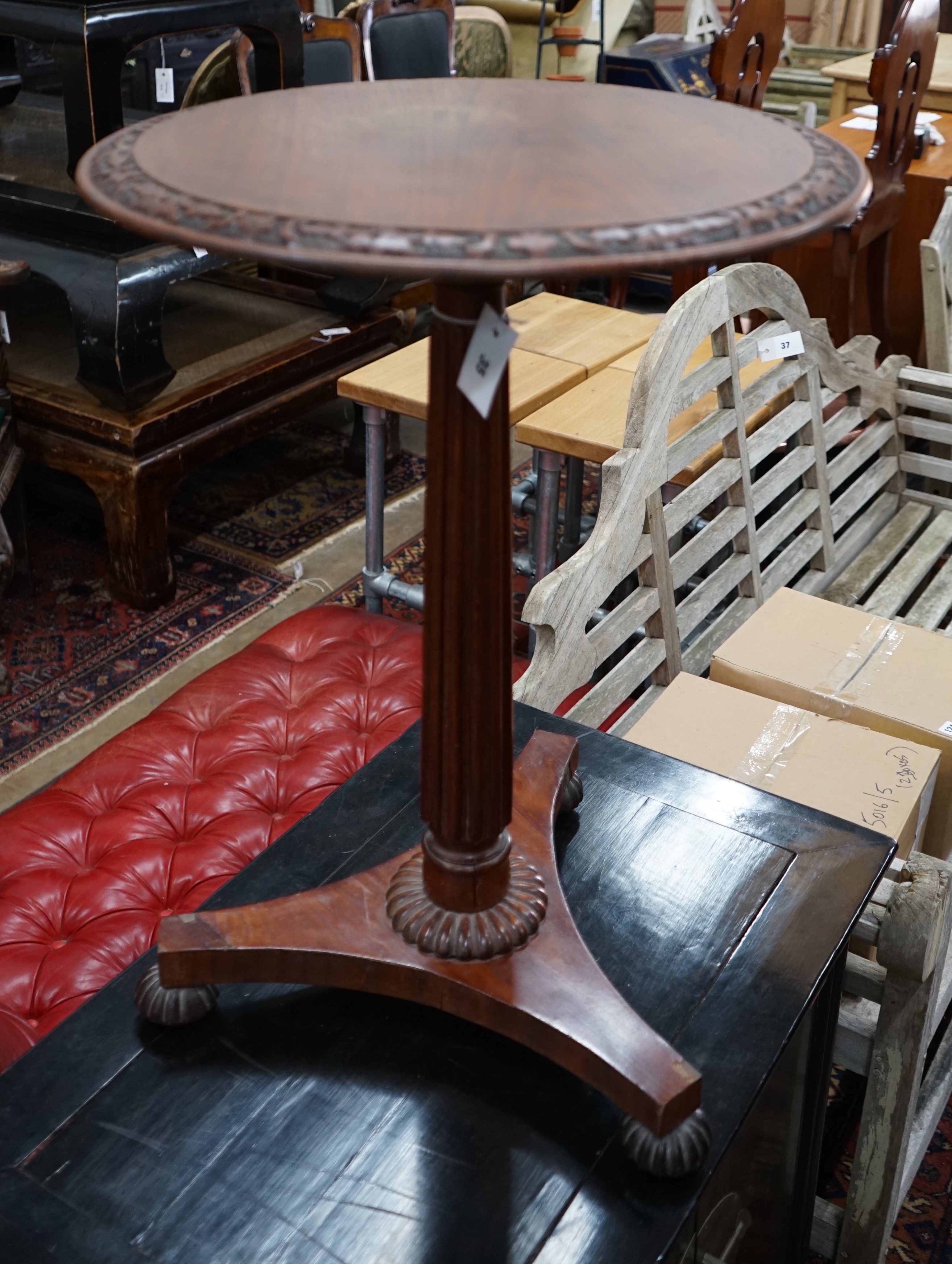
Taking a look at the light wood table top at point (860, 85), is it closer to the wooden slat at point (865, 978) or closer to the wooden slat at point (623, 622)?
the wooden slat at point (623, 622)

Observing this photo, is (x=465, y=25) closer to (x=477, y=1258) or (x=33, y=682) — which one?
(x=33, y=682)

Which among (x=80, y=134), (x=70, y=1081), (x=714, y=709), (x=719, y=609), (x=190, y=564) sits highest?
(x=80, y=134)

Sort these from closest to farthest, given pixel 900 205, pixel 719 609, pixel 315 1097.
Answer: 1. pixel 315 1097
2. pixel 719 609
3. pixel 900 205

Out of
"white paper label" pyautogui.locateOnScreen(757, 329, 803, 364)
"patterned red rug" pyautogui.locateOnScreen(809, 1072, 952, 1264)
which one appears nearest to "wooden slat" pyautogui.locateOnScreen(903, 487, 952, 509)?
"white paper label" pyautogui.locateOnScreen(757, 329, 803, 364)

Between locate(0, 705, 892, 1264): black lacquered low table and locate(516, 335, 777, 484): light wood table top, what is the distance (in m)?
1.03

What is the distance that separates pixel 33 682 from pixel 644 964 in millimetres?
2018

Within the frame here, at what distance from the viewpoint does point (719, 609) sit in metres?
2.55

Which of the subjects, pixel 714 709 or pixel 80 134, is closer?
pixel 714 709

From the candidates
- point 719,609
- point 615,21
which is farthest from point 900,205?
point 615,21

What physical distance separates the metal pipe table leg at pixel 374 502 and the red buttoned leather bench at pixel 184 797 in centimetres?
42

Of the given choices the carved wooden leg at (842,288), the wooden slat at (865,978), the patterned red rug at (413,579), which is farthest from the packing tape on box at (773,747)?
the carved wooden leg at (842,288)

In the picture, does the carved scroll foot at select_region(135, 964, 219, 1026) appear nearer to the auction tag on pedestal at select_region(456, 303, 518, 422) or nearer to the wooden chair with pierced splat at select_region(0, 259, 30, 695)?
the auction tag on pedestal at select_region(456, 303, 518, 422)

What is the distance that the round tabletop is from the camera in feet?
2.09

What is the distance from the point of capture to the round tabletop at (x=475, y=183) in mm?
637
